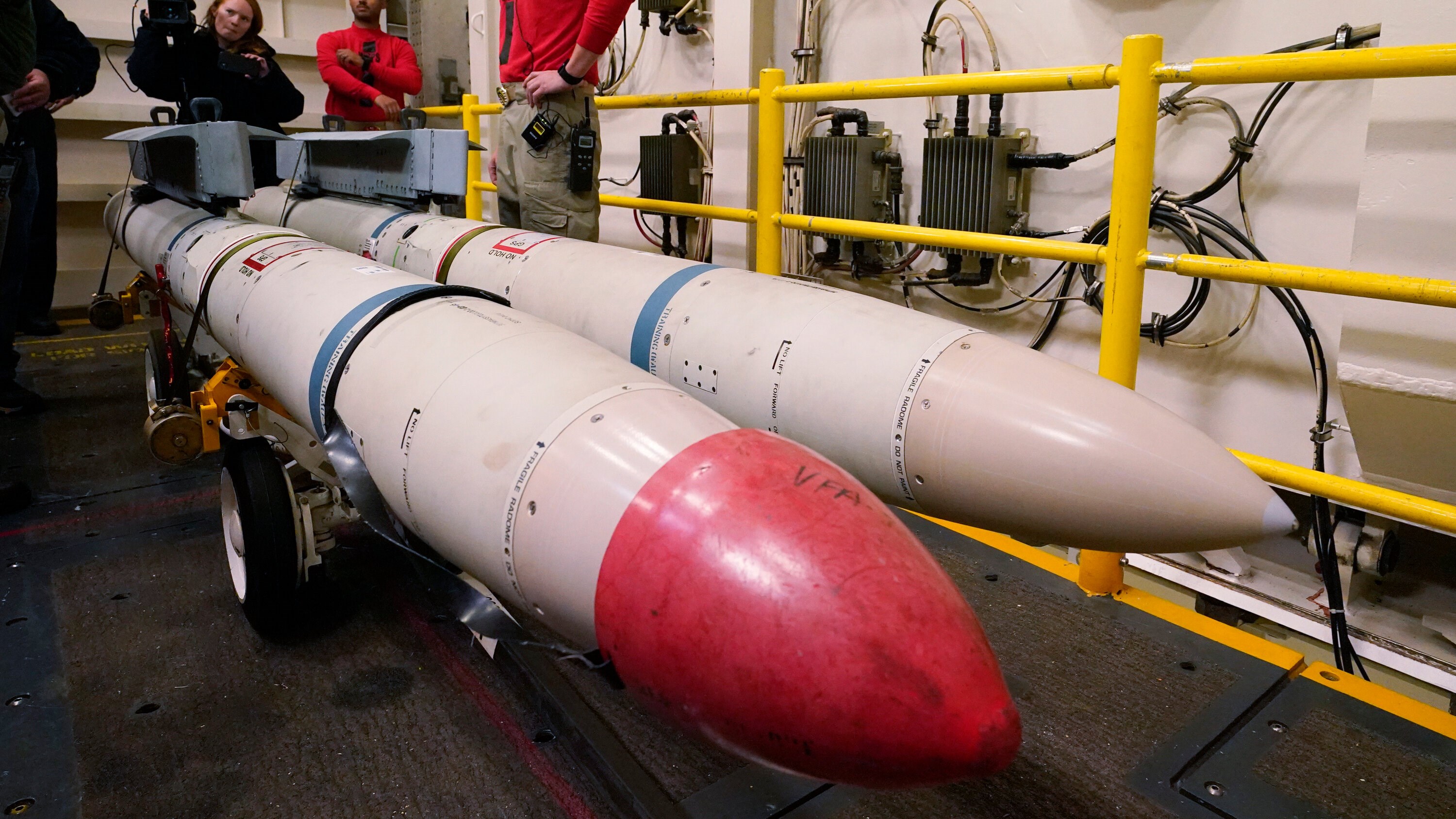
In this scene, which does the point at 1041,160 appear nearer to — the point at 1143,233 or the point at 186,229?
the point at 1143,233

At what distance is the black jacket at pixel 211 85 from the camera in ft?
10.4

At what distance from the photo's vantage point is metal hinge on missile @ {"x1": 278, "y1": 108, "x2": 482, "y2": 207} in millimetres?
2605

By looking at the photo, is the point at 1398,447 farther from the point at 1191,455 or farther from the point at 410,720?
the point at 410,720

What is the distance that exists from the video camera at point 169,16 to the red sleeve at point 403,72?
133 centimetres

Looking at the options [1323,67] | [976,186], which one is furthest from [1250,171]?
[1323,67]

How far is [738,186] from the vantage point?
3.68 meters

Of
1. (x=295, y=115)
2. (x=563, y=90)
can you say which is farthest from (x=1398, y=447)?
(x=295, y=115)

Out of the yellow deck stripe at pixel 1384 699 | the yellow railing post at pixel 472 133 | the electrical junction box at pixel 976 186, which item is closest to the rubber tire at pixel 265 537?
the yellow deck stripe at pixel 1384 699

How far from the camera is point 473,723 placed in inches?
57.2

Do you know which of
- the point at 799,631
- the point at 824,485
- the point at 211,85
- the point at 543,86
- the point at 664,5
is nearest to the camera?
the point at 799,631

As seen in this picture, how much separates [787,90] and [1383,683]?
2.10 meters

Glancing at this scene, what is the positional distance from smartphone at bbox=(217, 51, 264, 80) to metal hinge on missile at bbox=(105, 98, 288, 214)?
1.52ft

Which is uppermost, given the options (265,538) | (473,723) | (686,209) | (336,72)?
(336,72)

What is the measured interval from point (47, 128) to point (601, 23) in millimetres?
3112
